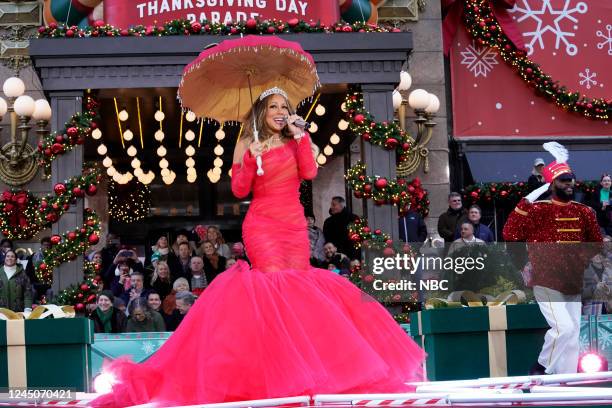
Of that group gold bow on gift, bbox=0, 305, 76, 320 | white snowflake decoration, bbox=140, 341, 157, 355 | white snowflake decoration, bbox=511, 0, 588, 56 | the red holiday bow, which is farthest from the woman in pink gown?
white snowflake decoration, bbox=511, 0, 588, 56

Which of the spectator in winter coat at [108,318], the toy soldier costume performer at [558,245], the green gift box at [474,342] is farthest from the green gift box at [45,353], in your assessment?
the toy soldier costume performer at [558,245]

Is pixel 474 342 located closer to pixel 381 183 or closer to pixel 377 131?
pixel 381 183

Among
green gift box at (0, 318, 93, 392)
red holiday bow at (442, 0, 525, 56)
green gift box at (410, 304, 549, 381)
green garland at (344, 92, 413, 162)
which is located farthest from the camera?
red holiday bow at (442, 0, 525, 56)

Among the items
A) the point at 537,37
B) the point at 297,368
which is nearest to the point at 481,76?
the point at 537,37

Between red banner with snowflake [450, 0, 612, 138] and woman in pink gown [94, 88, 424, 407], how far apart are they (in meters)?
13.3

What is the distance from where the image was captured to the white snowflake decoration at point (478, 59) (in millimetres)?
20750

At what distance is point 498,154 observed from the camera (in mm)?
20500

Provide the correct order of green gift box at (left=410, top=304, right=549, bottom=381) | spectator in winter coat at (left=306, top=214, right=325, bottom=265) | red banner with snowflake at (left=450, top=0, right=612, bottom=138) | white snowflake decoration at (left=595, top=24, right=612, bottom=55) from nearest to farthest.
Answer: green gift box at (left=410, top=304, right=549, bottom=381) < spectator in winter coat at (left=306, top=214, right=325, bottom=265) < red banner with snowflake at (left=450, top=0, right=612, bottom=138) < white snowflake decoration at (left=595, top=24, right=612, bottom=55)

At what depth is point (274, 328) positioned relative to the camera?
6.91m

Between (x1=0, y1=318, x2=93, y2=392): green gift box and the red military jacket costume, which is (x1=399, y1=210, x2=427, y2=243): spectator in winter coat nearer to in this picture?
the red military jacket costume

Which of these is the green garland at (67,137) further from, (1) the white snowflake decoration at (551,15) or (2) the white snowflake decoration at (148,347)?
(1) the white snowflake decoration at (551,15)

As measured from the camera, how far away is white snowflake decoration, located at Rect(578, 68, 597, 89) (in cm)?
2097

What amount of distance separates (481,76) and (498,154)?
1.51 metres

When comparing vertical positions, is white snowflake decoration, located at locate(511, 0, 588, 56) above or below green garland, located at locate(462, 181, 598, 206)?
above
